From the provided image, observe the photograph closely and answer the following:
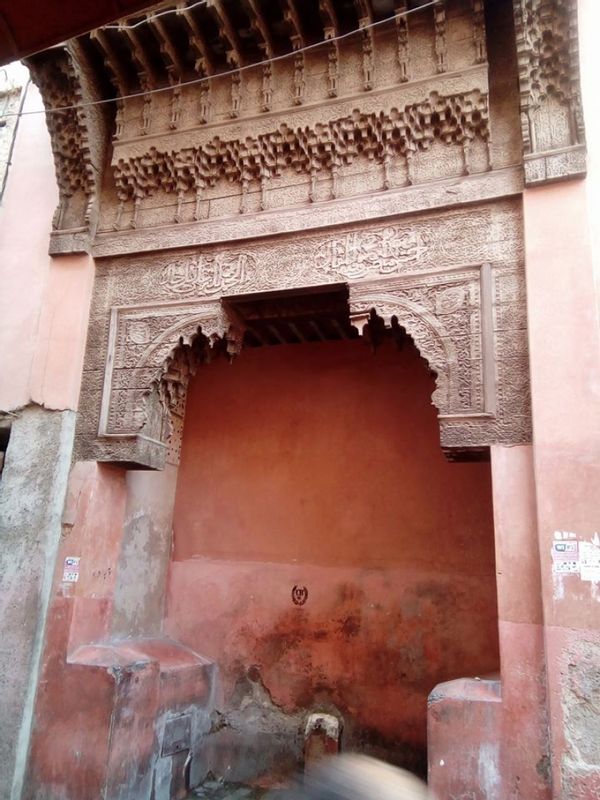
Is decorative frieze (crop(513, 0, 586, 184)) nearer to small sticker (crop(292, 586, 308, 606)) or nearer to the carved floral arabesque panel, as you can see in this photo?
the carved floral arabesque panel

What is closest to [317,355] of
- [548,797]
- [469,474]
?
[469,474]

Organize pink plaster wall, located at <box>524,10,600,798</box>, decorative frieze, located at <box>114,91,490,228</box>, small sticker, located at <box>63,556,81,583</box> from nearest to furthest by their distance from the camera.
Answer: pink plaster wall, located at <box>524,10,600,798</box>
decorative frieze, located at <box>114,91,490,228</box>
small sticker, located at <box>63,556,81,583</box>

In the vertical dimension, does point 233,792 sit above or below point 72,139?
below

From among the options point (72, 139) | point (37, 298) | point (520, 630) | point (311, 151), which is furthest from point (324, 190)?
point (520, 630)

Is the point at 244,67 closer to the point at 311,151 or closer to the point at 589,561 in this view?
the point at 311,151

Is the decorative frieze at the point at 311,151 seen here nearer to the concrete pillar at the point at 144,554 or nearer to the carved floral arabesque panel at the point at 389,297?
the carved floral arabesque panel at the point at 389,297

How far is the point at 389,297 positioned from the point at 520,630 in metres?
2.16

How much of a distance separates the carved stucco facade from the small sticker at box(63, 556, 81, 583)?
75 cm

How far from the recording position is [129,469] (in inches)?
196

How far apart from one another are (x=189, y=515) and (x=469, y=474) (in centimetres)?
260

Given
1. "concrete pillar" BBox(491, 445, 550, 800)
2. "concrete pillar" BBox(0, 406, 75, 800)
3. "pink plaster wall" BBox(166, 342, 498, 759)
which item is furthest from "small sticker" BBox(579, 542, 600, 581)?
"concrete pillar" BBox(0, 406, 75, 800)

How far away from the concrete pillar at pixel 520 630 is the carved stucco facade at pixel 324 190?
29 centimetres

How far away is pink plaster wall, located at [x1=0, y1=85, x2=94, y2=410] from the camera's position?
4.94m

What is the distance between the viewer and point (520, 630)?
346 centimetres
